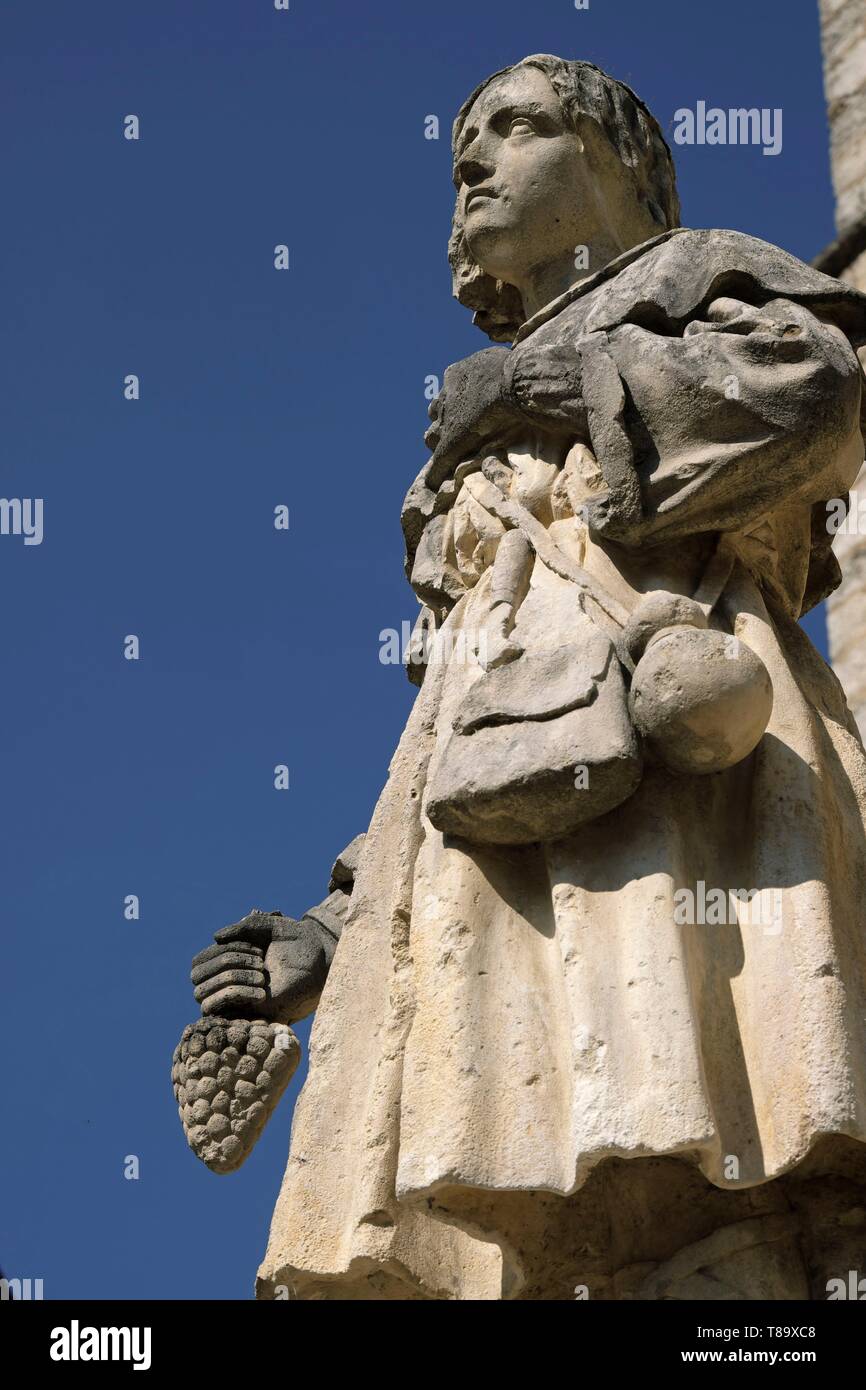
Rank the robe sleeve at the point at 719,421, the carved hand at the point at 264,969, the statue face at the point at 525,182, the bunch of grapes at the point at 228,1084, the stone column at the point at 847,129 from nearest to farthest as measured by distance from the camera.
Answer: the robe sleeve at the point at 719,421
the bunch of grapes at the point at 228,1084
the carved hand at the point at 264,969
the statue face at the point at 525,182
the stone column at the point at 847,129

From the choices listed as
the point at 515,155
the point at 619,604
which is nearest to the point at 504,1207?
the point at 619,604

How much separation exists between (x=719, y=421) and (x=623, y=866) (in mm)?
896

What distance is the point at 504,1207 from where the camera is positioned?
162 inches

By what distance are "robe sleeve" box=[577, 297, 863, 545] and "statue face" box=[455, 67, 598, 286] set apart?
2.50ft

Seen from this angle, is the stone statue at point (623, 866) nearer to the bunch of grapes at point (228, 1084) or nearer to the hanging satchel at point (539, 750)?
the hanging satchel at point (539, 750)

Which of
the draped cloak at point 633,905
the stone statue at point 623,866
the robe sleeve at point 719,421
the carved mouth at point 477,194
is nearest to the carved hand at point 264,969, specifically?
the stone statue at point 623,866

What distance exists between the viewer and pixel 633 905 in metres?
4.10

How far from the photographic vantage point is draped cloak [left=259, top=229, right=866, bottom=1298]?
12.9 ft

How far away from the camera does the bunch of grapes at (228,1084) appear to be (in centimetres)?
487

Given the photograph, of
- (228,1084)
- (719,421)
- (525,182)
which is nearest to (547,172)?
(525,182)

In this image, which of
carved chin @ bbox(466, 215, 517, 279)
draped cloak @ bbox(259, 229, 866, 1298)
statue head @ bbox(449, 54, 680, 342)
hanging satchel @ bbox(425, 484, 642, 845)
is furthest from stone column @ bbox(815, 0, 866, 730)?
hanging satchel @ bbox(425, 484, 642, 845)

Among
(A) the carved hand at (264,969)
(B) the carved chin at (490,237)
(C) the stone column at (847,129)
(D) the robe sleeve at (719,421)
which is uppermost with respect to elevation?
(C) the stone column at (847,129)

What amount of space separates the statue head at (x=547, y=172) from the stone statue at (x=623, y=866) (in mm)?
296

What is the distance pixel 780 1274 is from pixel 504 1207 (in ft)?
1.63
